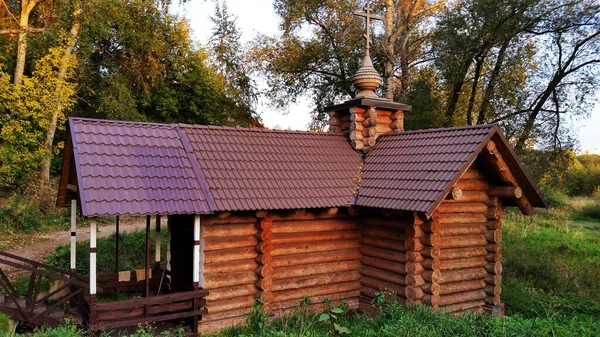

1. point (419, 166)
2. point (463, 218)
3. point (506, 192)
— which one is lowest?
point (463, 218)

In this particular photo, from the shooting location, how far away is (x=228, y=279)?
769 cm

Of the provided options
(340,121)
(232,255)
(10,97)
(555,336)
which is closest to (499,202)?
(555,336)

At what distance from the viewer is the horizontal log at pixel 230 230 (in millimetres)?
7493

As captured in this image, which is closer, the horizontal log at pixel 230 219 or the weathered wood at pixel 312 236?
the horizontal log at pixel 230 219

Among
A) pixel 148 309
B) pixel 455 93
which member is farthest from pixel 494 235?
pixel 455 93

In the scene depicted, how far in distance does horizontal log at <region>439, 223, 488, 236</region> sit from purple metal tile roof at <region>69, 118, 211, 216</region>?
14.2 ft

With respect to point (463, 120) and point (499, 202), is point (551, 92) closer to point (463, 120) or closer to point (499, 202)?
point (463, 120)

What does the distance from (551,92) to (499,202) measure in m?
10.1

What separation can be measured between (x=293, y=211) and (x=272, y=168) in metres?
0.95

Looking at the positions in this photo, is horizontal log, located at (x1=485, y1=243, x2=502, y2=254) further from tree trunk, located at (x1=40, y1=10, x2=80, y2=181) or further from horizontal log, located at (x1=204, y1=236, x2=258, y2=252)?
tree trunk, located at (x1=40, y1=10, x2=80, y2=181)

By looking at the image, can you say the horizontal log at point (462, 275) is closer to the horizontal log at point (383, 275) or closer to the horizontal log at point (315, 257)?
the horizontal log at point (383, 275)

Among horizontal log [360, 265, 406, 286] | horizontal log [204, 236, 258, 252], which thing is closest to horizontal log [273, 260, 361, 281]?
horizontal log [360, 265, 406, 286]

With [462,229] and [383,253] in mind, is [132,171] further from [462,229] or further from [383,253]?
[462,229]

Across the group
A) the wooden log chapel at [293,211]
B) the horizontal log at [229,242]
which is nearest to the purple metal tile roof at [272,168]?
the wooden log chapel at [293,211]
